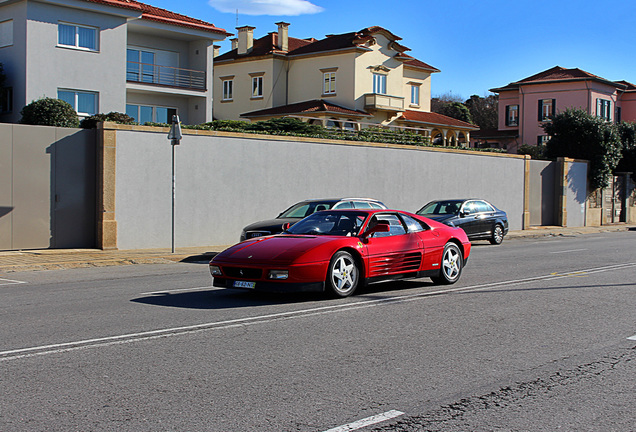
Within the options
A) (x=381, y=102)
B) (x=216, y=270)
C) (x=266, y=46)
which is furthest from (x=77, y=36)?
(x=216, y=270)

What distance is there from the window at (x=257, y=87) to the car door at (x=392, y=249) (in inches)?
1556

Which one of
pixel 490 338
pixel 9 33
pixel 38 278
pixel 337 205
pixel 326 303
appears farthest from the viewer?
pixel 9 33

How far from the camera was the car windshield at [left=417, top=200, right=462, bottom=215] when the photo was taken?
73.7 feet

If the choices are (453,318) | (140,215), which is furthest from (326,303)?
(140,215)

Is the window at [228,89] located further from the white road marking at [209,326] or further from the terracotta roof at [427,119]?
the white road marking at [209,326]

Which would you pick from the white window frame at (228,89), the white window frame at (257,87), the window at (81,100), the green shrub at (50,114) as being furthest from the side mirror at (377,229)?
the white window frame at (228,89)

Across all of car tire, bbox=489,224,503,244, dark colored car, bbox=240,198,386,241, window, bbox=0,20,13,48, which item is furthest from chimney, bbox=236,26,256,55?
dark colored car, bbox=240,198,386,241

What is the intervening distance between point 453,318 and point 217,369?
142 inches

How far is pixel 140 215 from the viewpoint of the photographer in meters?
18.5

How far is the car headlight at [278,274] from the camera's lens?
9.48 m

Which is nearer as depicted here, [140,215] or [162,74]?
[140,215]

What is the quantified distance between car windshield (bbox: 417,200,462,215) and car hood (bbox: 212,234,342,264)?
12.4m

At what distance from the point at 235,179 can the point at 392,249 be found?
34.4ft

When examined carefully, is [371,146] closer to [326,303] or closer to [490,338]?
[326,303]
